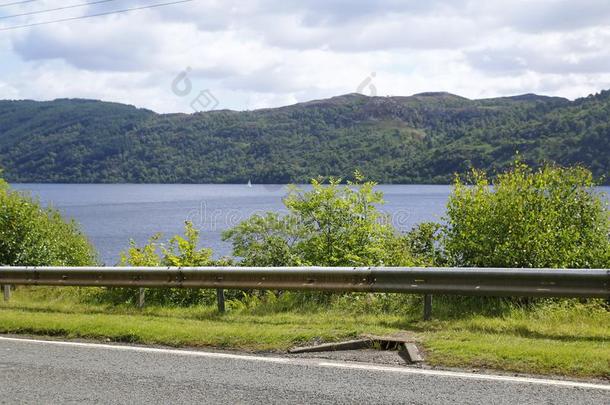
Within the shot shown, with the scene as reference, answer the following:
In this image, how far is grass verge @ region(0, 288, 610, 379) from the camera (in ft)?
21.4

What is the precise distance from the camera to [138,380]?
615 centimetres

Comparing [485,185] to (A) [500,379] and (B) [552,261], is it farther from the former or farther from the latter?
(A) [500,379]

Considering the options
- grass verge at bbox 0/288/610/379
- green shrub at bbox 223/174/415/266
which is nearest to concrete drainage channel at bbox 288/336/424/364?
grass verge at bbox 0/288/610/379

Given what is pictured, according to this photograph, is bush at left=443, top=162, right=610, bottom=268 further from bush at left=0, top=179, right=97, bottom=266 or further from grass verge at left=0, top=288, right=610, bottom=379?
bush at left=0, top=179, right=97, bottom=266

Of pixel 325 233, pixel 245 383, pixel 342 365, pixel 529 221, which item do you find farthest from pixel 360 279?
pixel 325 233

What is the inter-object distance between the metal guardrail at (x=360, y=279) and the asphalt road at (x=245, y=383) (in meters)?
2.23

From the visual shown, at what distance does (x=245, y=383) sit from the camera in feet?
19.6

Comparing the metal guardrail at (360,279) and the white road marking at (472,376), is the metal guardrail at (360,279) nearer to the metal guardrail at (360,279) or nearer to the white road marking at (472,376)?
the metal guardrail at (360,279)

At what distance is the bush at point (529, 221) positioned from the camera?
399 inches

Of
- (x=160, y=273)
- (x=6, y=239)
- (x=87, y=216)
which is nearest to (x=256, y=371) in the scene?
(x=160, y=273)

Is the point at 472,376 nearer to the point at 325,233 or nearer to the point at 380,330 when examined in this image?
the point at 380,330

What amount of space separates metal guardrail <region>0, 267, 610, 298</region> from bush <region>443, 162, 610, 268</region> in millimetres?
2040

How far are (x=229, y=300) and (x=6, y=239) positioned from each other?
7.31 m

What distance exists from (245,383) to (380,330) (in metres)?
2.42
